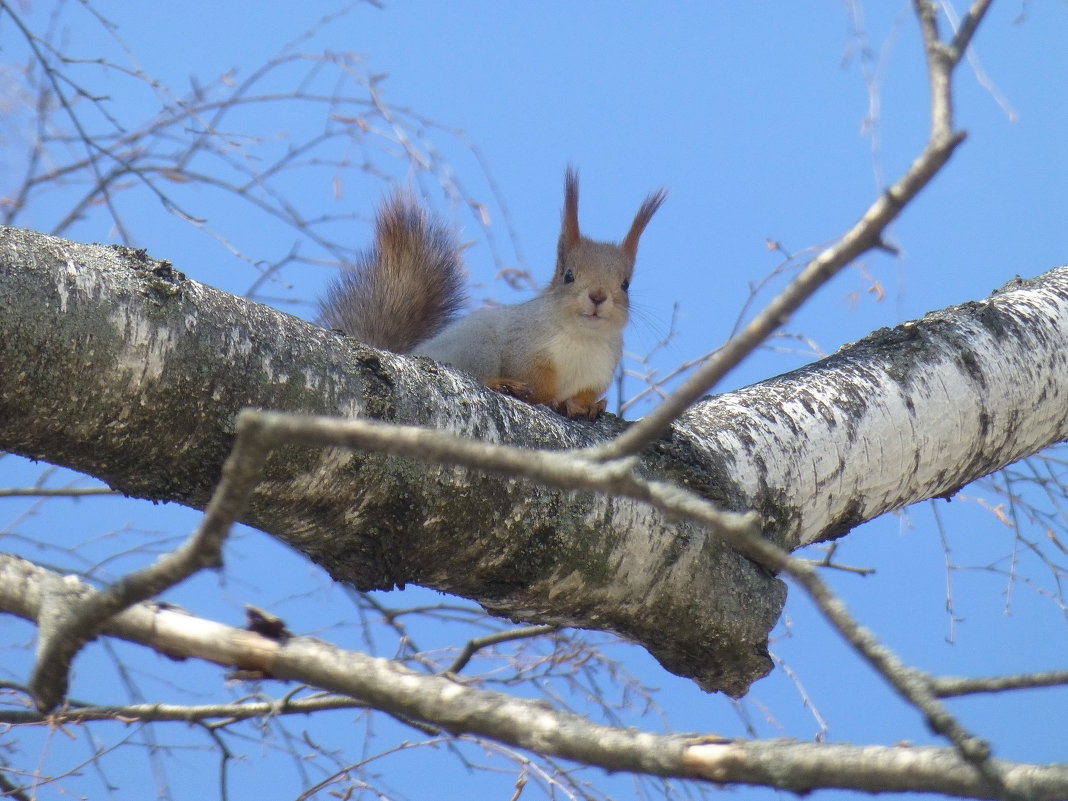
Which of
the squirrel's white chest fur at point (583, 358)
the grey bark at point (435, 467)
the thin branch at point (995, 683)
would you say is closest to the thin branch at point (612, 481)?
the thin branch at point (995, 683)

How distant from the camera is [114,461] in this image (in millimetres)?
821

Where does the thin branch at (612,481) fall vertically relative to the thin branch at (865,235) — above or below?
below

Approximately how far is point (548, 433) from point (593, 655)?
0.80m

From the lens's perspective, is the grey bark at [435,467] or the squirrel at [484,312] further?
the squirrel at [484,312]

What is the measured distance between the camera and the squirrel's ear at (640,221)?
2.00 meters

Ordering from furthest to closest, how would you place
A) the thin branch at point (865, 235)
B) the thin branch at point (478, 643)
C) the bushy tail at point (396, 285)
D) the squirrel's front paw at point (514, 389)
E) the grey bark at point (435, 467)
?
1. the bushy tail at point (396, 285)
2. the squirrel's front paw at point (514, 389)
3. the thin branch at point (478, 643)
4. the grey bark at point (435, 467)
5. the thin branch at point (865, 235)

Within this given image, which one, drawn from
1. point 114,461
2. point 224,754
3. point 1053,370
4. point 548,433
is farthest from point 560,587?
point 1053,370

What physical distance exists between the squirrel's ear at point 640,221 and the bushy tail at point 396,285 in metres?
0.37

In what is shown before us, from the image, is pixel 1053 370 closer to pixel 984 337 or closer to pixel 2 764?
pixel 984 337

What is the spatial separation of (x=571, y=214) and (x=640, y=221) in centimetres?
14

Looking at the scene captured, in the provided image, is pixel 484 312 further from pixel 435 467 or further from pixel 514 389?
pixel 435 467

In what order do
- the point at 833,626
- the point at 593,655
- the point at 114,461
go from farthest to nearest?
the point at 593,655 → the point at 114,461 → the point at 833,626

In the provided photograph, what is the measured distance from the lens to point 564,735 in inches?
19.1

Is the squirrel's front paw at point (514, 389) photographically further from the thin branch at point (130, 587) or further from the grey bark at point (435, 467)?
the thin branch at point (130, 587)
